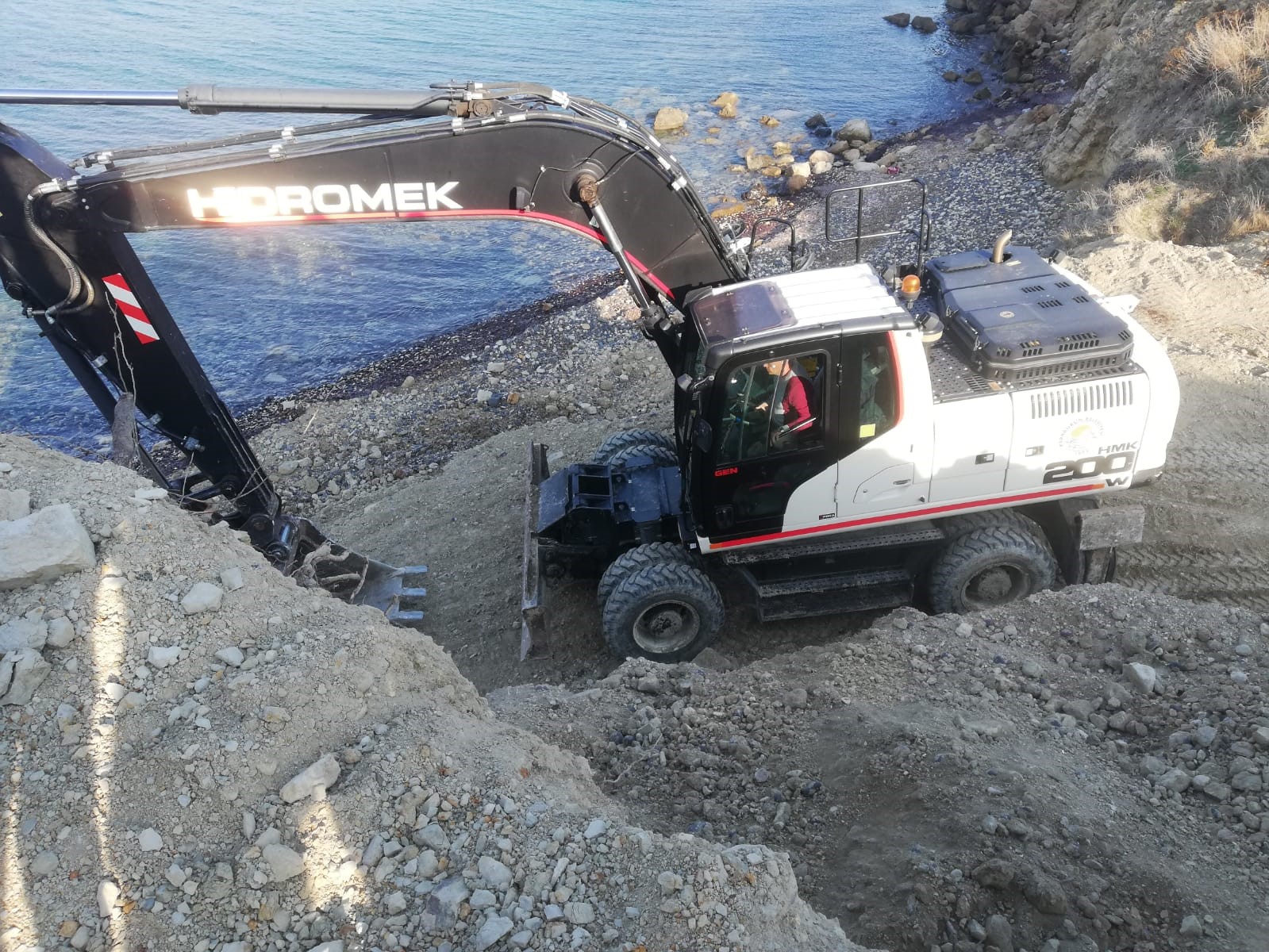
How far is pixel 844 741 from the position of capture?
4.85 meters

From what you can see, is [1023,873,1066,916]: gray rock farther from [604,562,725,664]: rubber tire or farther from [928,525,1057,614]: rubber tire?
[604,562,725,664]: rubber tire

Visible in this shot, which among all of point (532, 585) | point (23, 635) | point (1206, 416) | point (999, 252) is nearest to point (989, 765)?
point (532, 585)

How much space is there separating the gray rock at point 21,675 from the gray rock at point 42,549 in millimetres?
414

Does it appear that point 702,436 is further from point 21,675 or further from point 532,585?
point 21,675

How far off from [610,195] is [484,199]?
2.54ft

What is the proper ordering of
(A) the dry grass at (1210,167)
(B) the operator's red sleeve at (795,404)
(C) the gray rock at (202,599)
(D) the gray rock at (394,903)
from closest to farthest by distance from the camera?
1. (D) the gray rock at (394,903)
2. (C) the gray rock at (202,599)
3. (B) the operator's red sleeve at (795,404)
4. (A) the dry grass at (1210,167)

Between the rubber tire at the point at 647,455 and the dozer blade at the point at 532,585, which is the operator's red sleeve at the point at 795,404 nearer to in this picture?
the rubber tire at the point at 647,455

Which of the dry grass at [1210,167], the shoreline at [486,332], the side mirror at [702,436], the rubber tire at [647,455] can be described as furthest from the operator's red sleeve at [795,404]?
the dry grass at [1210,167]

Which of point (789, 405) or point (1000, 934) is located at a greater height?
point (789, 405)

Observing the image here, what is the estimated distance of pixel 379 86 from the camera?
84.8ft

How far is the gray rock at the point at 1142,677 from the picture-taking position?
5195 mm

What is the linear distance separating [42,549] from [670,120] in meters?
22.0

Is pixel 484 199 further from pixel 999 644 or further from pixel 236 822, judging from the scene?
pixel 999 644

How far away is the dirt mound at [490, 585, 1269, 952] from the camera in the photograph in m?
3.76
